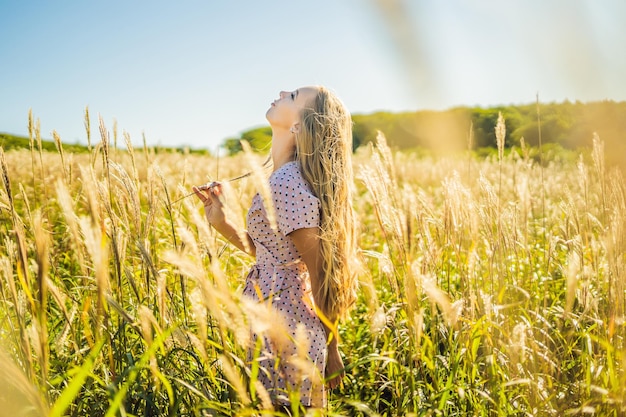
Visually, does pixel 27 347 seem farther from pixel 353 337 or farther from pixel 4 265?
pixel 353 337

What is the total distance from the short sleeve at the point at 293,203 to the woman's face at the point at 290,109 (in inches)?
13.8

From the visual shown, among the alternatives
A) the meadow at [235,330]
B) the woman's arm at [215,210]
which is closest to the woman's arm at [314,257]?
the meadow at [235,330]

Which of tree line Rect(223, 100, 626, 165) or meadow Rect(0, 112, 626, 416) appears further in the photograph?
tree line Rect(223, 100, 626, 165)

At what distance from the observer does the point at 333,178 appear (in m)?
2.14

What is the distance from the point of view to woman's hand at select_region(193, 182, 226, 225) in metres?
2.20

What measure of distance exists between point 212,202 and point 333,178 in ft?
2.03

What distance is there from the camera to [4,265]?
4.28ft

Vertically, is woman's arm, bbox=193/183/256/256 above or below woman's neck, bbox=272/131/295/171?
→ below

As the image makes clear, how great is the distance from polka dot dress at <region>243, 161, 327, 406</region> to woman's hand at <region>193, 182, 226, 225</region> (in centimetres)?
20

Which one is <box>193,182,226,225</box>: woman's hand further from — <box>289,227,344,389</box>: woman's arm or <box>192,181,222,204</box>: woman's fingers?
<box>289,227,344,389</box>: woman's arm

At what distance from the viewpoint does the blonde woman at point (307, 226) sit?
1.93m

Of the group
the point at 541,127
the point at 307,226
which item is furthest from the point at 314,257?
the point at 541,127

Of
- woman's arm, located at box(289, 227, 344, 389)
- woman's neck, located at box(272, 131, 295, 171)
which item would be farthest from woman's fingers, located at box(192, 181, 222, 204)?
woman's arm, located at box(289, 227, 344, 389)

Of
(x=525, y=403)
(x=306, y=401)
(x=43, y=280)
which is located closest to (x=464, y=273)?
(x=525, y=403)
